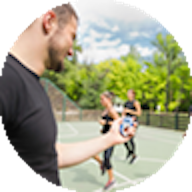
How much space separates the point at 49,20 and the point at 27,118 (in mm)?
455

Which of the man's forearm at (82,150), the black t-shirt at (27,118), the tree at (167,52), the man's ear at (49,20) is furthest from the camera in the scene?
the tree at (167,52)

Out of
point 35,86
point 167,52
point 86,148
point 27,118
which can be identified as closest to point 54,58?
point 35,86

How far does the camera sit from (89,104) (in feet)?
6.15

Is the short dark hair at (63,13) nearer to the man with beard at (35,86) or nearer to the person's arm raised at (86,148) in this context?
the man with beard at (35,86)

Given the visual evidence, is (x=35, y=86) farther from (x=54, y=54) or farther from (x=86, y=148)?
(x=86, y=148)

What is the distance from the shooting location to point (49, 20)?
77 cm

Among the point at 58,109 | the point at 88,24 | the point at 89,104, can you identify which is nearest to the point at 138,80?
the point at 89,104

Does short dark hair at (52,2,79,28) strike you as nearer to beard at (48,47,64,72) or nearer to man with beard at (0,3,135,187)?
man with beard at (0,3,135,187)

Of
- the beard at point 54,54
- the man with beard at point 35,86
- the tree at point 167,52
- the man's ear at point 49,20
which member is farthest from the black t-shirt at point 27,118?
the tree at point 167,52

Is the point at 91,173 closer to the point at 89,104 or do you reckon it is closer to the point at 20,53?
the point at 89,104

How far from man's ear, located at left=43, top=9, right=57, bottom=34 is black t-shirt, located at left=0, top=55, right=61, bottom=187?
0.20 m

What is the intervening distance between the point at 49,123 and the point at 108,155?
165 centimetres

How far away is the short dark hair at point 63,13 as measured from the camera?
0.78 m

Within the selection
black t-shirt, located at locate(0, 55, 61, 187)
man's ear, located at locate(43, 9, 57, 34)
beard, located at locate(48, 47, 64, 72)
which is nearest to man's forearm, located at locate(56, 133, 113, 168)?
black t-shirt, located at locate(0, 55, 61, 187)
